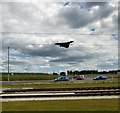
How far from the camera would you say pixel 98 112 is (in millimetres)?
16844

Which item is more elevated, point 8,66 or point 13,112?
point 8,66

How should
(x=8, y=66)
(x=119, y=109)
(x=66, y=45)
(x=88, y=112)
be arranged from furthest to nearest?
(x=8, y=66), (x=66, y=45), (x=119, y=109), (x=88, y=112)

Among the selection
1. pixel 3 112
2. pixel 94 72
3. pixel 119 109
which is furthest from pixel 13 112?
pixel 94 72

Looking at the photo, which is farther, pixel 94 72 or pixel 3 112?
pixel 94 72

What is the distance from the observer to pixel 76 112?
55.6 ft

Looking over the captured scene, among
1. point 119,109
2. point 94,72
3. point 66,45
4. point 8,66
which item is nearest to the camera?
point 119,109

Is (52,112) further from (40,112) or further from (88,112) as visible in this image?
(88,112)

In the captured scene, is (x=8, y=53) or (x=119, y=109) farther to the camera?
(x=8, y=53)

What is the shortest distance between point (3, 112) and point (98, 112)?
544cm

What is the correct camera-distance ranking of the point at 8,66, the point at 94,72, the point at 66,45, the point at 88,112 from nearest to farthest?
the point at 88,112 < the point at 66,45 < the point at 8,66 < the point at 94,72

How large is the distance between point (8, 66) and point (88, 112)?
152ft

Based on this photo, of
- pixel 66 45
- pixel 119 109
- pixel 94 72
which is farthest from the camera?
pixel 94 72

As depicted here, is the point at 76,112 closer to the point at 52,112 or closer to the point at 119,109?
the point at 52,112

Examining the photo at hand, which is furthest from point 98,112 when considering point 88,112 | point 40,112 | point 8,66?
point 8,66
